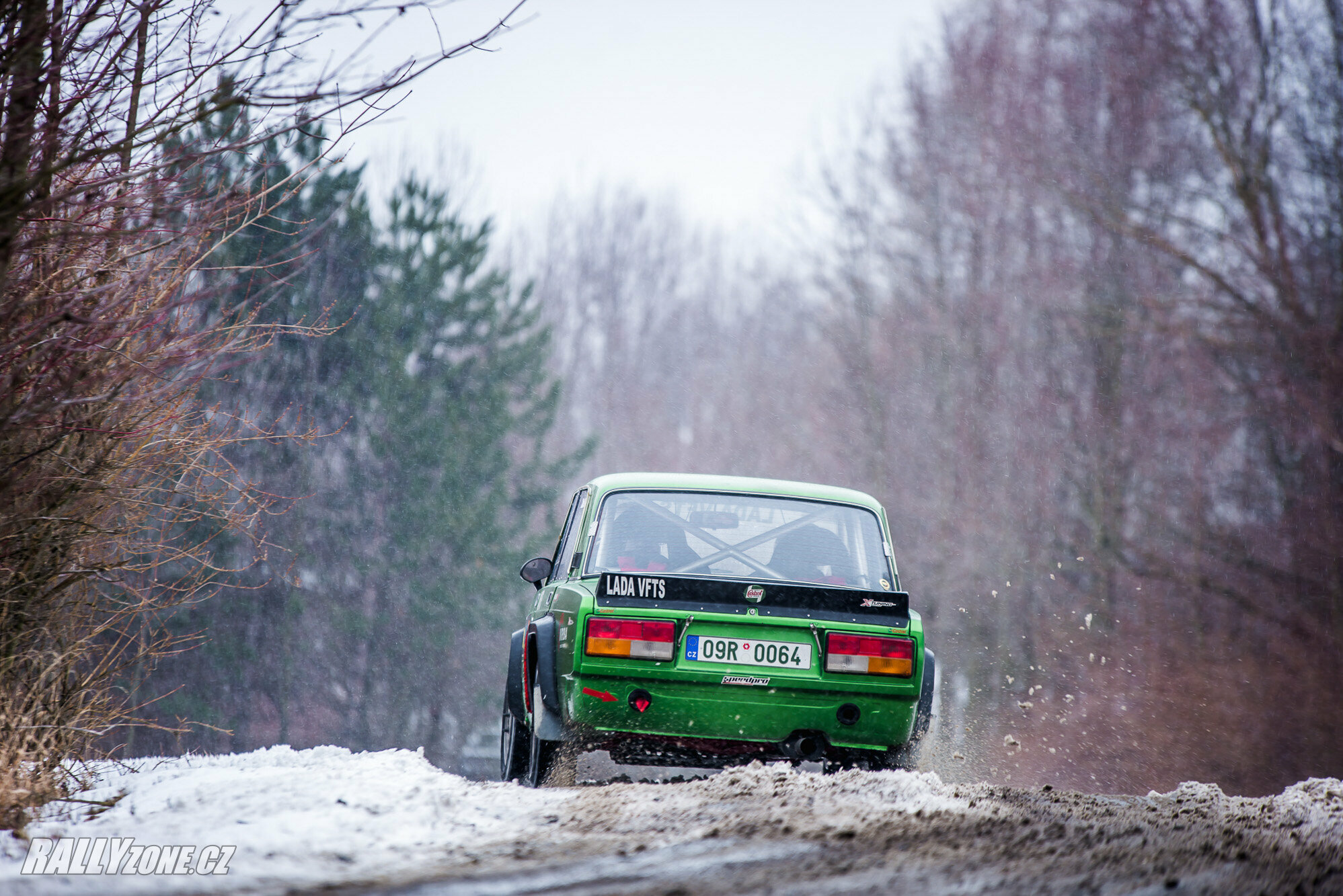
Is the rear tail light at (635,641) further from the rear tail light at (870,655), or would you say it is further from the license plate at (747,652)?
the rear tail light at (870,655)

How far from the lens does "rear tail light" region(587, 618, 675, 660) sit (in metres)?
5.89

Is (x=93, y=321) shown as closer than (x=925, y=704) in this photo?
Yes

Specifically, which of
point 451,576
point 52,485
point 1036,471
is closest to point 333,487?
point 451,576

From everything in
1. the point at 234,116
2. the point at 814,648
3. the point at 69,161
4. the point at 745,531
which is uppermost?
the point at 234,116

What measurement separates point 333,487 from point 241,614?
3582 millimetres

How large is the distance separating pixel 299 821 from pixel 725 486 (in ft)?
10.8

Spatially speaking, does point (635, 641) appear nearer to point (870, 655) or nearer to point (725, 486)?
point (870, 655)

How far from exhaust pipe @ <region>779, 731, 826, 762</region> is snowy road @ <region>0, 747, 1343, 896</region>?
43cm

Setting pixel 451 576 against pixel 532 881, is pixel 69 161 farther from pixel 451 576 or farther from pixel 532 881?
pixel 451 576

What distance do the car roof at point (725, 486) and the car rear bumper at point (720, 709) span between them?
1351mm

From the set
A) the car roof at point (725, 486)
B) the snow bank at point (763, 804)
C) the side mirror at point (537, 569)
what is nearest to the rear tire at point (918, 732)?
the snow bank at point (763, 804)

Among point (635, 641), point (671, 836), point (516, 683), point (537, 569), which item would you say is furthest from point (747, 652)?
point (537, 569)

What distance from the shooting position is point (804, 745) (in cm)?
611

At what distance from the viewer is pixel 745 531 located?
6855 millimetres
